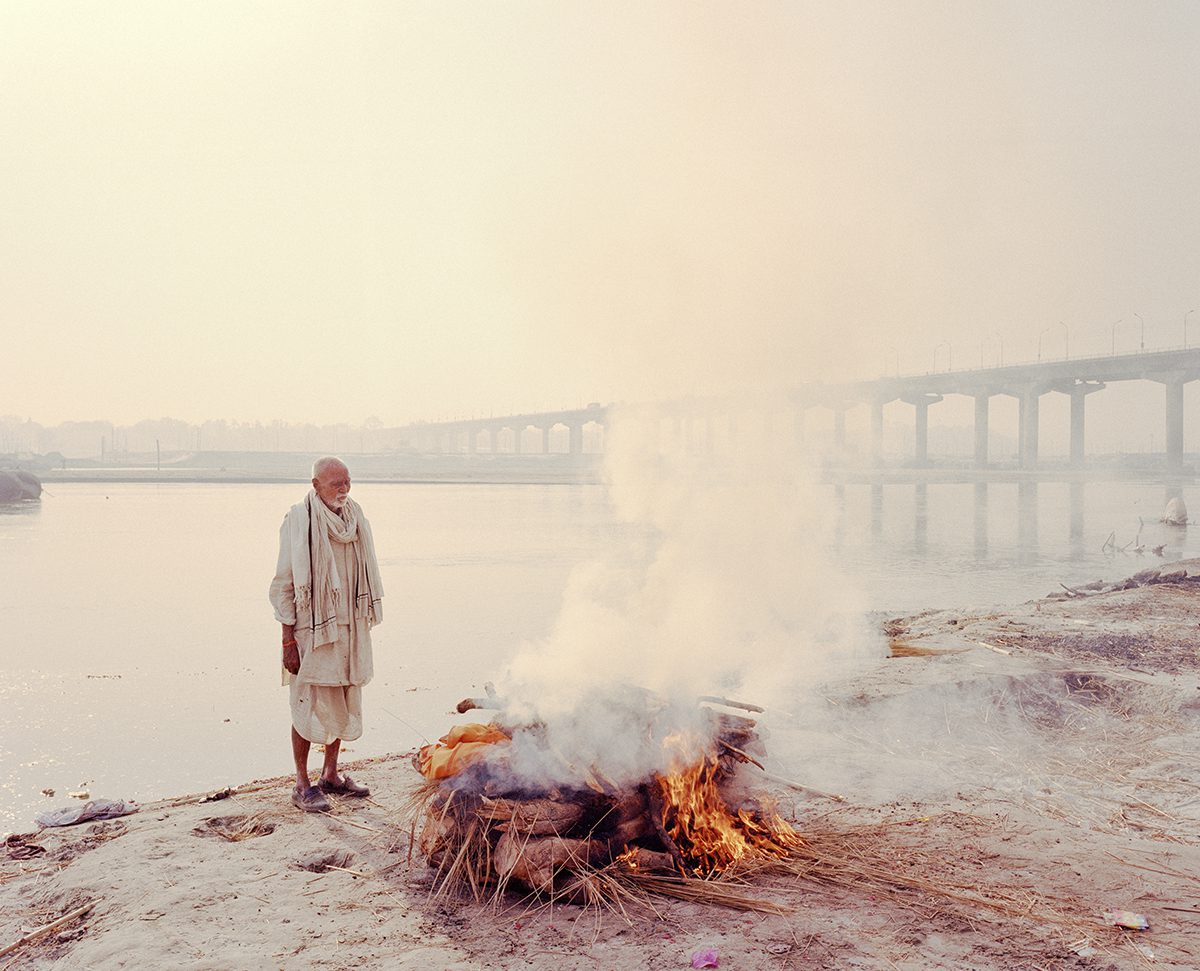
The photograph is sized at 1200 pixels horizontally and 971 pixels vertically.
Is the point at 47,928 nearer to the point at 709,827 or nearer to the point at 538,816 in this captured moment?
the point at 538,816

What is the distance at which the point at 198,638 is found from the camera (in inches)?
412

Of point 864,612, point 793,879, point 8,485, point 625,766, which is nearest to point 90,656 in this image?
point 625,766

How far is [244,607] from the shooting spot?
41.3 feet

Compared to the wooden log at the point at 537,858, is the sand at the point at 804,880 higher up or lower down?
lower down

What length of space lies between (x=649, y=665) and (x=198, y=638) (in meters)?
7.18

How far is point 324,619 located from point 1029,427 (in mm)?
71893

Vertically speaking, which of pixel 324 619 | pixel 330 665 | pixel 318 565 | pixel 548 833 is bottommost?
pixel 548 833

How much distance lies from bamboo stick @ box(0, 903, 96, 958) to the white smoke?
194 cm

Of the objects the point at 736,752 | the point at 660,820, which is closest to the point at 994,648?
the point at 736,752

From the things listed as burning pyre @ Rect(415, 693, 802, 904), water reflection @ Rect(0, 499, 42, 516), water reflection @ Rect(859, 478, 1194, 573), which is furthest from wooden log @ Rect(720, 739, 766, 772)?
water reflection @ Rect(0, 499, 42, 516)

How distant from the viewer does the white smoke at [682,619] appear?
4.46 meters

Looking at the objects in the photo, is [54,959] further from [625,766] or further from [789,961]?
[789,961]

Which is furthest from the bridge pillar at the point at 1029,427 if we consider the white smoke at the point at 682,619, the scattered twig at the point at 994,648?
the scattered twig at the point at 994,648

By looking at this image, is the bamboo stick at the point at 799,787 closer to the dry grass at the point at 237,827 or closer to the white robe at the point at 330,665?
the white robe at the point at 330,665
